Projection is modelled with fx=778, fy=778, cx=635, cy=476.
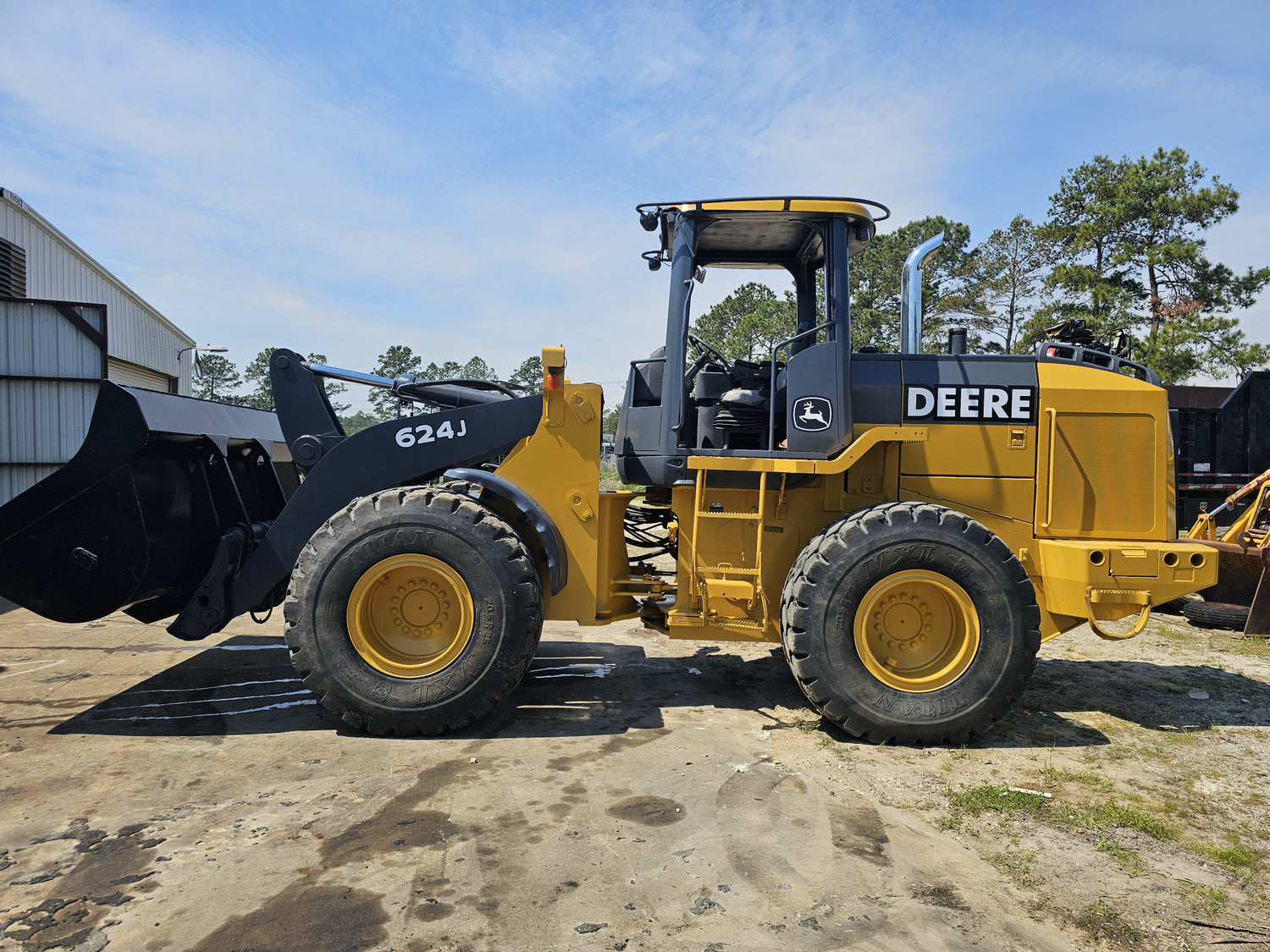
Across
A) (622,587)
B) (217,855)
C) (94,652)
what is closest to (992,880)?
(622,587)

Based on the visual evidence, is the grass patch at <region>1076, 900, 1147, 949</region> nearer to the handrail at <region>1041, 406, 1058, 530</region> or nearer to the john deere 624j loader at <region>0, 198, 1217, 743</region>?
the john deere 624j loader at <region>0, 198, 1217, 743</region>

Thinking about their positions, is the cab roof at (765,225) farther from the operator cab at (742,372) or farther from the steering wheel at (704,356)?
the steering wheel at (704,356)

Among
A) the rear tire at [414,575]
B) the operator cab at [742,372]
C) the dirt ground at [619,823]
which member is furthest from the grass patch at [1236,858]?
the rear tire at [414,575]

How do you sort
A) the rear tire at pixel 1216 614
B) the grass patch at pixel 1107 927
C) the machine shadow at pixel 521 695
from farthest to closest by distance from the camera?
1. the rear tire at pixel 1216 614
2. the machine shadow at pixel 521 695
3. the grass patch at pixel 1107 927

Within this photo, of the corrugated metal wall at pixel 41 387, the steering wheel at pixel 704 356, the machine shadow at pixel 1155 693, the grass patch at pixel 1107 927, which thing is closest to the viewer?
the grass patch at pixel 1107 927

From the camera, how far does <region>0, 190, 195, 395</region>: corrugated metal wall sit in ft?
44.3

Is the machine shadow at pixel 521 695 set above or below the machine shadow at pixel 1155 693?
below

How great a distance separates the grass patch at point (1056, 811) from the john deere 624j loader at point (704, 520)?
66cm

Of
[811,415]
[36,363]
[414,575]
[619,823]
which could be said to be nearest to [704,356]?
[811,415]

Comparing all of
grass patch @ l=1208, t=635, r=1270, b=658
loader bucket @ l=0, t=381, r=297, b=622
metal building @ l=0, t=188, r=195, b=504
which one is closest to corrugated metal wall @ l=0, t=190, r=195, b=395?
metal building @ l=0, t=188, r=195, b=504

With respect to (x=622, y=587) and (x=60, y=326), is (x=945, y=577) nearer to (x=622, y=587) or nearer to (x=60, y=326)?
(x=622, y=587)

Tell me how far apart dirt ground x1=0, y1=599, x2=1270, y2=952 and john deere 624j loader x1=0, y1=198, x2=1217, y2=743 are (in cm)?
50

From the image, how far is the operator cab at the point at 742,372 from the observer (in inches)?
191

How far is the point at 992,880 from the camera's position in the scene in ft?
10.1
